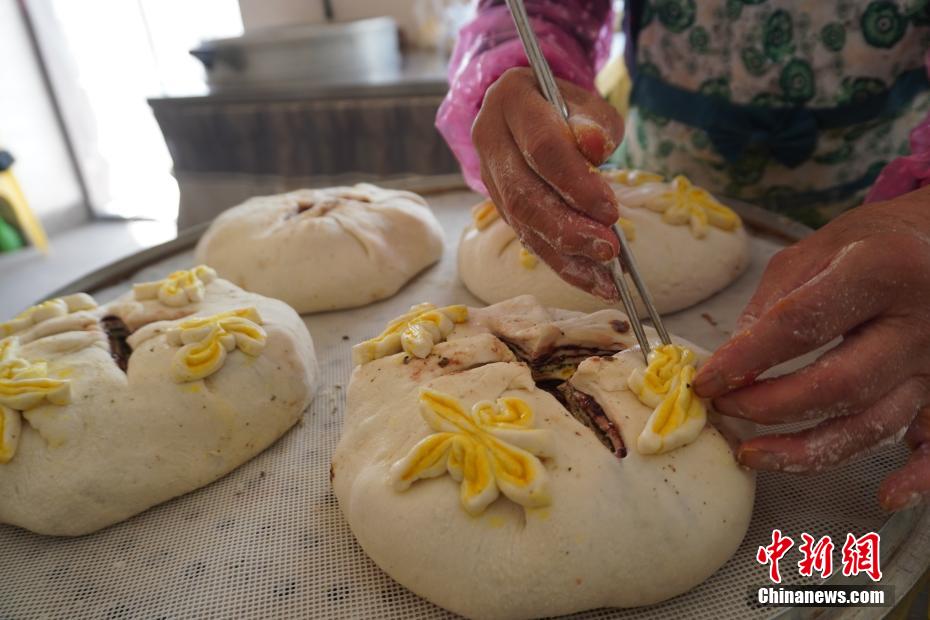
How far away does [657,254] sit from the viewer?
61.7 inches

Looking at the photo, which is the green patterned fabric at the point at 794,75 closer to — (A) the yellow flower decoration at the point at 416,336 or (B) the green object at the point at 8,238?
(A) the yellow flower decoration at the point at 416,336

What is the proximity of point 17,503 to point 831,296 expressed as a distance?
4.51 feet

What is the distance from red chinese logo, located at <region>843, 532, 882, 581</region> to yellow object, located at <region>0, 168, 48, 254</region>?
551 centimetres

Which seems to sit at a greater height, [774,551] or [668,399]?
[668,399]

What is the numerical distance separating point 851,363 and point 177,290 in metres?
1.36

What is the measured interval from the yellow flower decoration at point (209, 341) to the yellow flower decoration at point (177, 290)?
5.3 inches

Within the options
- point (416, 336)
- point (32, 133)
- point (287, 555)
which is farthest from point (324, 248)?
point (32, 133)

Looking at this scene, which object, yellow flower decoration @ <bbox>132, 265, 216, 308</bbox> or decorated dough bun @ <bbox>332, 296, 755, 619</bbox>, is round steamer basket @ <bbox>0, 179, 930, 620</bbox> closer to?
decorated dough bun @ <bbox>332, 296, 755, 619</bbox>

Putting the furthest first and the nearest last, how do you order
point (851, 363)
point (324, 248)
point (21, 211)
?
1. point (21, 211)
2. point (324, 248)
3. point (851, 363)

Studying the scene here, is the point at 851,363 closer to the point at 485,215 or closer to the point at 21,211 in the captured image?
the point at 485,215

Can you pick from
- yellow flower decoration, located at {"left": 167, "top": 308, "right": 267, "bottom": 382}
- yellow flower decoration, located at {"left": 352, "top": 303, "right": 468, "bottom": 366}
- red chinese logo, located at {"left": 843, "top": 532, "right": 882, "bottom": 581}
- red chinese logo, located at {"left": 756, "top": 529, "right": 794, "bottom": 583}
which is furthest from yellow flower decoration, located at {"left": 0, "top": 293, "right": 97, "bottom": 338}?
red chinese logo, located at {"left": 843, "top": 532, "right": 882, "bottom": 581}

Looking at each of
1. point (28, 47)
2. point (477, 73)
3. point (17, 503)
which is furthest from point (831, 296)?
point (28, 47)

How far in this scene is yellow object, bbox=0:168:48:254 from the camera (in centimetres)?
465

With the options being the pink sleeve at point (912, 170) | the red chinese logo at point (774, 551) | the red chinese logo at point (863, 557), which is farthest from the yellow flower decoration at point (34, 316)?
the pink sleeve at point (912, 170)
